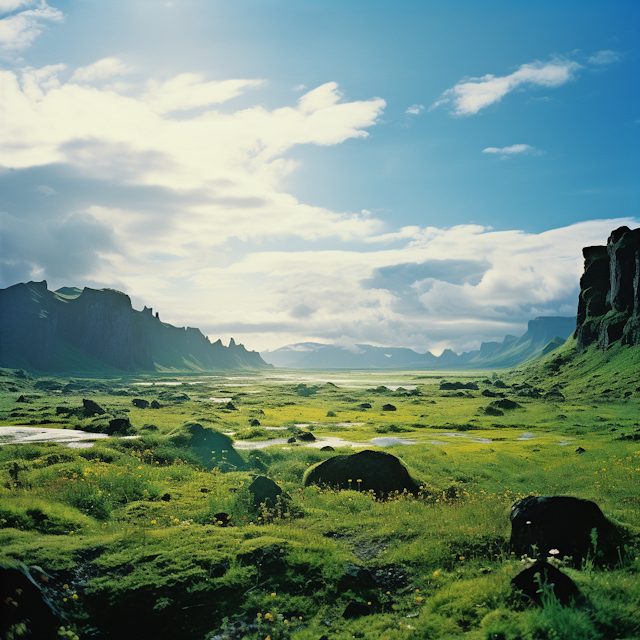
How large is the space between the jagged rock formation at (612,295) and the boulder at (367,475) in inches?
5547

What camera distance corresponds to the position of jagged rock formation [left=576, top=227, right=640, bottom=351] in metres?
144

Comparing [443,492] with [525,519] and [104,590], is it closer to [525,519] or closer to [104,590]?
[525,519]

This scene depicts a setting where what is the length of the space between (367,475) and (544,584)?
14827mm

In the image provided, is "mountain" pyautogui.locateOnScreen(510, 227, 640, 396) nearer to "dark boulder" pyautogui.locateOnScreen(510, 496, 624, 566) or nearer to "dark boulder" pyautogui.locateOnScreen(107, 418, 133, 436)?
"dark boulder" pyautogui.locateOnScreen(107, 418, 133, 436)

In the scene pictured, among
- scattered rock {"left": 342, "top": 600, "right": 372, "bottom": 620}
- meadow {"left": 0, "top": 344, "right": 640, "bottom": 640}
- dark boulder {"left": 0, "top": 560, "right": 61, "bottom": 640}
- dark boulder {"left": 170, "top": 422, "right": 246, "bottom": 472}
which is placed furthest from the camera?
dark boulder {"left": 170, "top": 422, "right": 246, "bottom": 472}

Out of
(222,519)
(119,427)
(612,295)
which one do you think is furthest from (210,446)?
(612,295)

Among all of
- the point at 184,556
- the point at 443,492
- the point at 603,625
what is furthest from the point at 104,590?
the point at 443,492

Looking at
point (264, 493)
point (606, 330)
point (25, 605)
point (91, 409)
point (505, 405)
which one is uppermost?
point (606, 330)

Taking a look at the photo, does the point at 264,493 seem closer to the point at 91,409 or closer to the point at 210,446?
the point at 210,446

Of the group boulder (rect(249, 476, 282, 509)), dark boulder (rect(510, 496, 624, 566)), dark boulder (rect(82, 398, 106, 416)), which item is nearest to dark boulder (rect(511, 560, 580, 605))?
dark boulder (rect(510, 496, 624, 566))

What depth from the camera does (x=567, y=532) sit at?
12.2 metres

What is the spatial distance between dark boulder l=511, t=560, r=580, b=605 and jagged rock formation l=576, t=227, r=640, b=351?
151 metres

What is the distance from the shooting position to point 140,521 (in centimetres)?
1728

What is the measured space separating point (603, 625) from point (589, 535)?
14.4ft
